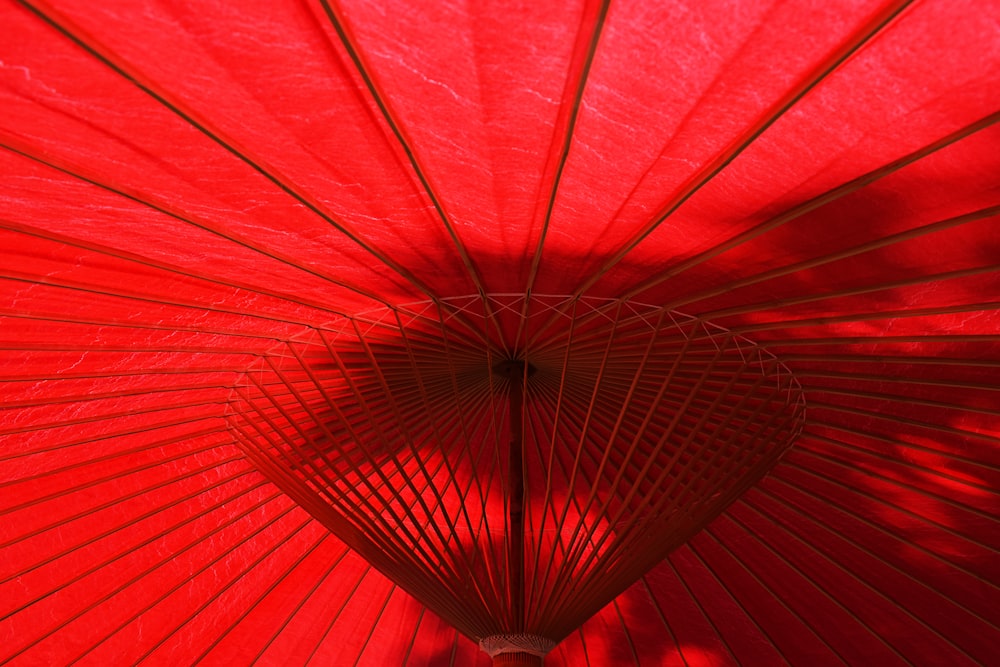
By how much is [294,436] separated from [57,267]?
2239 millimetres

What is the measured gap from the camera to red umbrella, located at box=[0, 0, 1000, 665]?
2.79 meters

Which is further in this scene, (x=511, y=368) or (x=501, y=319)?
(x=511, y=368)

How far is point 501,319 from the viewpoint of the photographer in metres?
5.13

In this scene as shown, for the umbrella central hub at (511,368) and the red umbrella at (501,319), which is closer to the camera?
the red umbrella at (501,319)

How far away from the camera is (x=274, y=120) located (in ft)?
10.3

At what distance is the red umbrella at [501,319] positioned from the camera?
2789 millimetres

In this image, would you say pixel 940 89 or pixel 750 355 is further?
pixel 750 355

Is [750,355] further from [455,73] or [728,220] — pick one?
[455,73]

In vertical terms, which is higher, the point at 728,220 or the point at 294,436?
the point at 728,220

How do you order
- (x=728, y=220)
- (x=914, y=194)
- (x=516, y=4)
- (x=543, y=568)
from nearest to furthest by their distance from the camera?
(x=516, y=4), (x=914, y=194), (x=728, y=220), (x=543, y=568)

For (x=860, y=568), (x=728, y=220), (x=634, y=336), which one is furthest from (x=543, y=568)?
(x=728, y=220)

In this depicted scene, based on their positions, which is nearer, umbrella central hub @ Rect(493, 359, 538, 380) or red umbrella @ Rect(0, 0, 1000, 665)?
red umbrella @ Rect(0, 0, 1000, 665)

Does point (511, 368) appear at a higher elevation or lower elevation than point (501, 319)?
lower

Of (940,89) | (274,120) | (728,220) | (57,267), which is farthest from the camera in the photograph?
(57,267)
